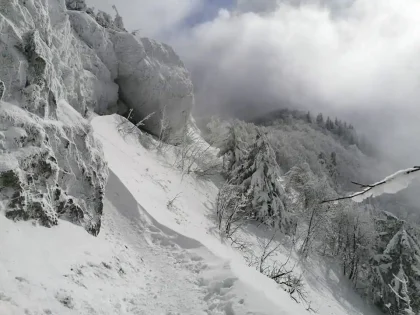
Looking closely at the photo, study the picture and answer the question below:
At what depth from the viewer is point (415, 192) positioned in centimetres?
12150

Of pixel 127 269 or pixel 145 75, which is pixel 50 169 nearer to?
pixel 127 269

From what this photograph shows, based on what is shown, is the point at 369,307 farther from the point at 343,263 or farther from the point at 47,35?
the point at 47,35

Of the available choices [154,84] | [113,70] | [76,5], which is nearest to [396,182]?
[154,84]

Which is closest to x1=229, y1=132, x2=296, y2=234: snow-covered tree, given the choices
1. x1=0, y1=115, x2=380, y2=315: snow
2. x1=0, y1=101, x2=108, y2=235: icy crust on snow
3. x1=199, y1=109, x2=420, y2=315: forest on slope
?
x1=199, y1=109, x2=420, y2=315: forest on slope

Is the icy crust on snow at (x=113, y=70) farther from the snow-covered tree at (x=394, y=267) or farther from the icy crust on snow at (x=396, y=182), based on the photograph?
the snow-covered tree at (x=394, y=267)

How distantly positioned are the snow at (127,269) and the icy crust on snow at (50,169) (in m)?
0.34

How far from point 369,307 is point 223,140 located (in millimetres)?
16794

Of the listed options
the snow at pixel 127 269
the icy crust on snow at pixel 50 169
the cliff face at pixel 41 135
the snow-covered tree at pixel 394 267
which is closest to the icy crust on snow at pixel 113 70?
the cliff face at pixel 41 135

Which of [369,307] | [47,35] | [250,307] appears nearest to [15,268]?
[250,307]

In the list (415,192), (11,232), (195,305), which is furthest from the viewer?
(415,192)

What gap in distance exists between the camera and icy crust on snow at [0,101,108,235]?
5.86 metres

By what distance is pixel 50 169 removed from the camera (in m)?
6.80

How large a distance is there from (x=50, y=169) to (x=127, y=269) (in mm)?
2794

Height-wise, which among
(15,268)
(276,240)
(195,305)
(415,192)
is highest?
(415,192)
